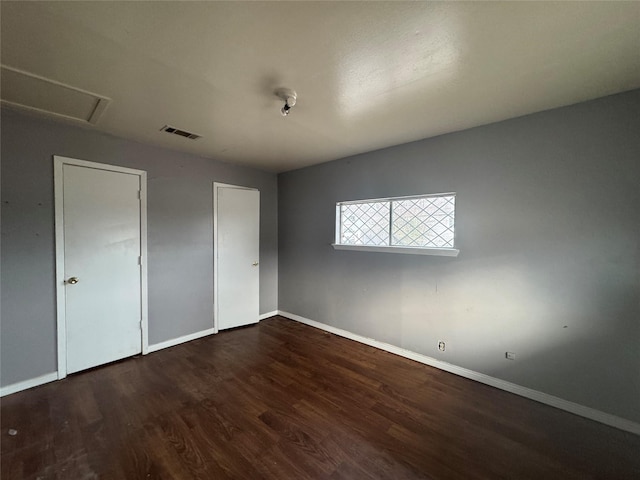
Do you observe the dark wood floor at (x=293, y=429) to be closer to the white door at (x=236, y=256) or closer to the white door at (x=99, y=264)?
the white door at (x=99, y=264)

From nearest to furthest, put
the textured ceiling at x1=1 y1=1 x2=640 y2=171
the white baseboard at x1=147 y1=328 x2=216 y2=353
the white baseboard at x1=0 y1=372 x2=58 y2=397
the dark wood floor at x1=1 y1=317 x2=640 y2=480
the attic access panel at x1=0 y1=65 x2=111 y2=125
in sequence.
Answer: the textured ceiling at x1=1 y1=1 x2=640 y2=171 < the dark wood floor at x1=1 y1=317 x2=640 y2=480 < the attic access panel at x1=0 y1=65 x2=111 y2=125 < the white baseboard at x1=0 y1=372 x2=58 y2=397 < the white baseboard at x1=147 y1=328 x2=216 y2=353

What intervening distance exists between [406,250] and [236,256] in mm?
2403

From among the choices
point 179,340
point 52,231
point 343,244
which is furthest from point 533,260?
point 52,231

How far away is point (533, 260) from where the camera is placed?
6.84 ft

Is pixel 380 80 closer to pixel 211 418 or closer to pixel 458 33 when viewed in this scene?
pixel 458 33

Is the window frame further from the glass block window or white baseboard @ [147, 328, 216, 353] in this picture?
white baseboard @ [147, 328, 216, 353]

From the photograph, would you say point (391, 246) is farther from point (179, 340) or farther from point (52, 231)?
point (52, 231)

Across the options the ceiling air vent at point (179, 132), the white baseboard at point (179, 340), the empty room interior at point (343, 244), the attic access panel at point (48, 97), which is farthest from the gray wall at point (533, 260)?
the attic access panel at point (48, 97)

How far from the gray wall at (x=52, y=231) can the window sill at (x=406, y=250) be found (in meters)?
1.83

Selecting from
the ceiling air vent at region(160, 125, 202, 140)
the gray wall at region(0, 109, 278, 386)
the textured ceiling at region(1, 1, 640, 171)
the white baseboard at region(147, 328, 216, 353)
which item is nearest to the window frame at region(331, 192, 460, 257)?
the textured ceiling at region(1, 1, 640, 171)

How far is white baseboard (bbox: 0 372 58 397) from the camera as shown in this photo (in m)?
2.09

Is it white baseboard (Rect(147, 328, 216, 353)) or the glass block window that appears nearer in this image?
the glass block window

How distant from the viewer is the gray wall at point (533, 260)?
1.78 m

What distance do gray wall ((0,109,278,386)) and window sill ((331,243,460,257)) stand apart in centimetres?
183
